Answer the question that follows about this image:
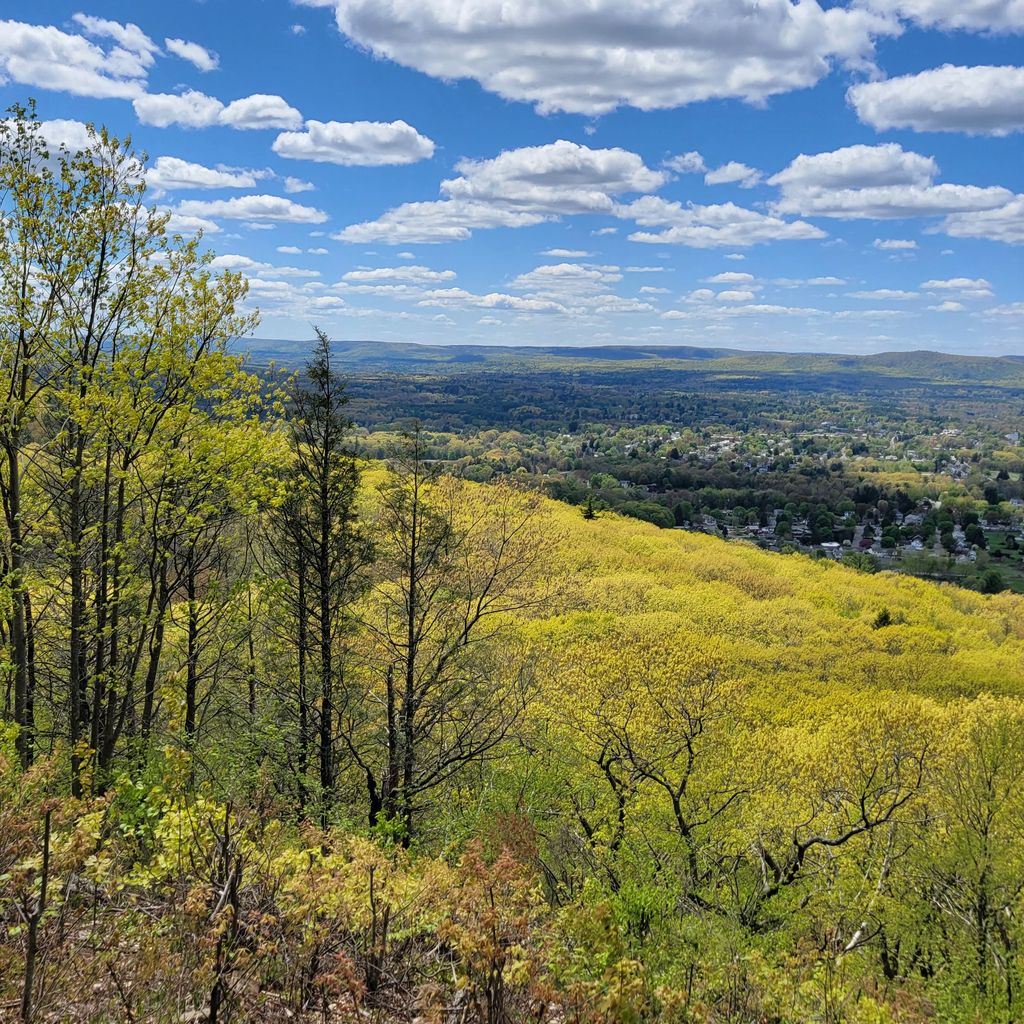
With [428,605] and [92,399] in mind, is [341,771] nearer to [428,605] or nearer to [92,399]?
[428,605]

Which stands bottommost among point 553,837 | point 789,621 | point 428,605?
point 789,621

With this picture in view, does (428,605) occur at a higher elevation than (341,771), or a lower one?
higher

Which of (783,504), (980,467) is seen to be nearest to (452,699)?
(783,504)

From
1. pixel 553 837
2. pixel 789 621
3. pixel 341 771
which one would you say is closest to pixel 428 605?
pixel 341 771

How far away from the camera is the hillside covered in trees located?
623 centimetres

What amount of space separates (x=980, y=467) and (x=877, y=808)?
20202cm

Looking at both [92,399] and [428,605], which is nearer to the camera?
[92,399]

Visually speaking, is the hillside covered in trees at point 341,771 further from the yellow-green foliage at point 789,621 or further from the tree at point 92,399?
the yellow-green foliage at point 789,621

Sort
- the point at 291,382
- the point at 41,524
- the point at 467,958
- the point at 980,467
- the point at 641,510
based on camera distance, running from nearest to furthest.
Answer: the point at 467,958 → the point at 41,524 → the point at 291,382 → the point at 641,510 → the point at 980,467

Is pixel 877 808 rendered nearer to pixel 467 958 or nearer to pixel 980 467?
pixel 467 958

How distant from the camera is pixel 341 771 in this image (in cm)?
1691

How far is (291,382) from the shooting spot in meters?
15.1

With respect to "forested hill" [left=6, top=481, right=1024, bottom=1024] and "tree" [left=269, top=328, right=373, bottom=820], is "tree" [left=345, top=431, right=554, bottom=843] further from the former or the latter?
"tree" [left=269, top=328, right=373, bottom=820]

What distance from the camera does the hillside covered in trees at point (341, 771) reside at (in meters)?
6.23
